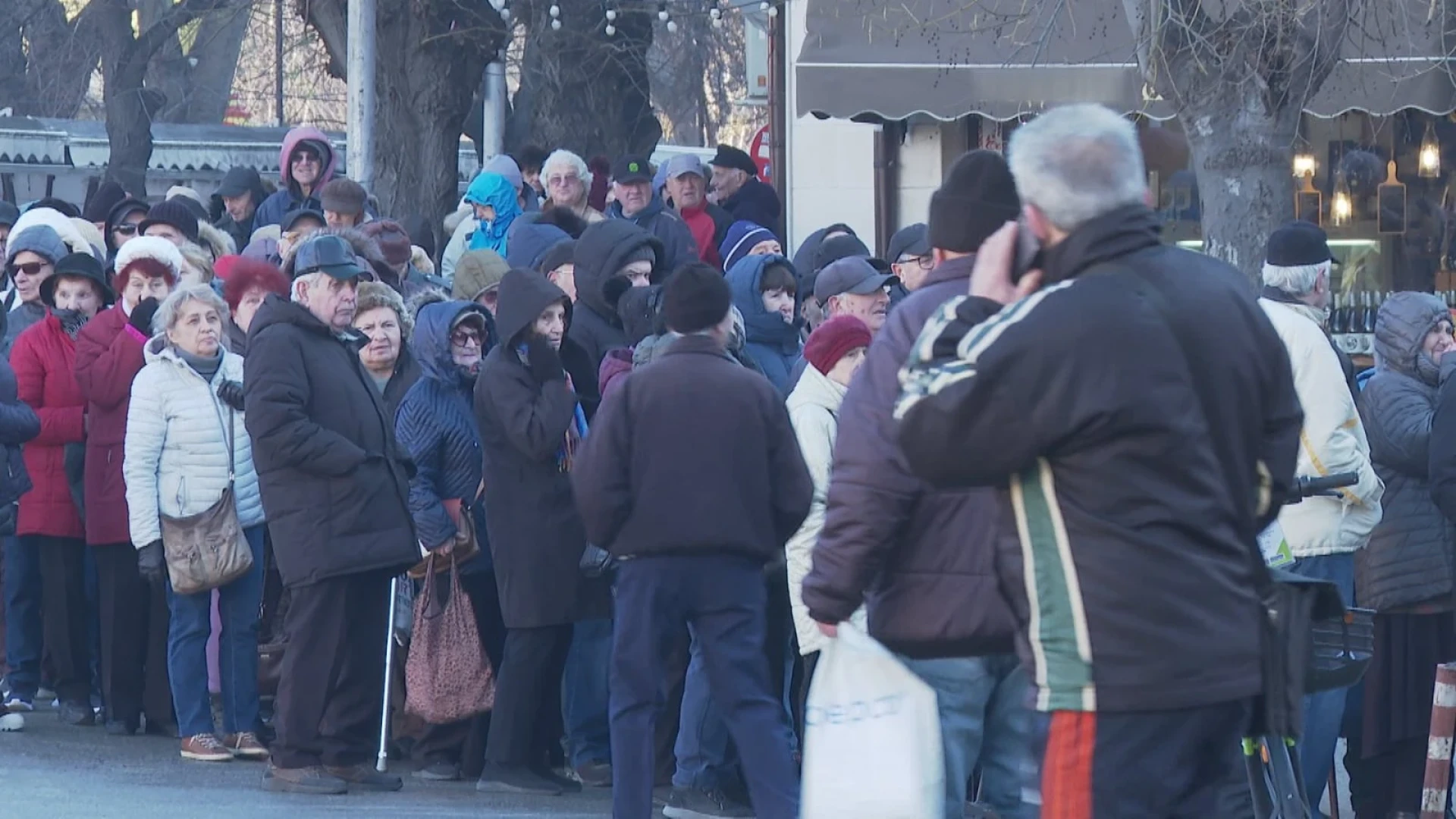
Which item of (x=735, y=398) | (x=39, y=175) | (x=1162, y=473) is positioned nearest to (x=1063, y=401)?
(x=1162, y=473)

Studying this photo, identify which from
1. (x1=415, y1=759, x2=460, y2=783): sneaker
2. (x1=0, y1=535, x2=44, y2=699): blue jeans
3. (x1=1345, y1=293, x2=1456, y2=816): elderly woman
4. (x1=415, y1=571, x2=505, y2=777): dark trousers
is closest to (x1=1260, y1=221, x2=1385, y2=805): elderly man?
(x1=1345, y1=293, x2=1456, y2=816): elderly woman

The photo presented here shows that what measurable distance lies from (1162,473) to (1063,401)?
229mm

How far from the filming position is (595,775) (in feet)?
28.7

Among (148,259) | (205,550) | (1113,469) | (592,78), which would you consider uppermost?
(592,78)

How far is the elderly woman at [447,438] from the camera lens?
8.64 meters

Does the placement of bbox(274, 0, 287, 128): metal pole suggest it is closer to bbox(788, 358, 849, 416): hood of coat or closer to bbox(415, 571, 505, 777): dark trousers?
bbox(415, 571, 505, 777): dark trousers

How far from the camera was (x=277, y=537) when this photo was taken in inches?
321

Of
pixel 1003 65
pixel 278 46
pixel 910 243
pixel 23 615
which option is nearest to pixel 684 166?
pixel 1003 65

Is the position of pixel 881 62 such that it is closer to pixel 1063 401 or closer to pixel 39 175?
pixel 1063 401

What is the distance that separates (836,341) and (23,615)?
4.24 meters

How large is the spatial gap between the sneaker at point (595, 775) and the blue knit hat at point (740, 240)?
3.40 m

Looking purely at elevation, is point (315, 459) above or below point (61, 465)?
above

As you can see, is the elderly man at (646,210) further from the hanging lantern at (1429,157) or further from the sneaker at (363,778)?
the hanging lantern at (1429,157)

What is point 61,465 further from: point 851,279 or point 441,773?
point 851,279
